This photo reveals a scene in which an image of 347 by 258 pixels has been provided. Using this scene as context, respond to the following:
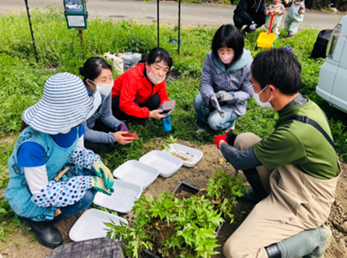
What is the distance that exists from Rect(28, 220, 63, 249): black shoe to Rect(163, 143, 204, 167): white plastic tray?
4.74ft

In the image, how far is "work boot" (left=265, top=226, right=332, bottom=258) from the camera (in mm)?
1965

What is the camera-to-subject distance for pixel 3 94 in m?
4.04

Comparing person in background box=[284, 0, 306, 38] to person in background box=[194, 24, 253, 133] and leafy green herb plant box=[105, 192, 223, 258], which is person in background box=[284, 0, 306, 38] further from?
leafy green herb plant box=[105, 192, 223, 258]

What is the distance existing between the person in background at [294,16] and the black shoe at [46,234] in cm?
719

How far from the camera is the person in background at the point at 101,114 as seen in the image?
281 centimetres

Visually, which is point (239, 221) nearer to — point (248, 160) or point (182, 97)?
point (248, 160)

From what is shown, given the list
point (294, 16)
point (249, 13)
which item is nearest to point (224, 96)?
point (249, 13)

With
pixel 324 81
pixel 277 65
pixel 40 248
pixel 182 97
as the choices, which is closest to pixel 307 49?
pixel 324 81

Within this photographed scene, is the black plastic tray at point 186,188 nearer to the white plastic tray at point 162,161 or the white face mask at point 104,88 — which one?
the white plastic tray at point 162,161

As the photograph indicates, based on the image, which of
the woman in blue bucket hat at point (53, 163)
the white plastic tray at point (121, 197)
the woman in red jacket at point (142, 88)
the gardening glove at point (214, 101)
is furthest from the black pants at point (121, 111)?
the woman in blue bucket hat at point (53, 163)

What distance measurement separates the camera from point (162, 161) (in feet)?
10.4

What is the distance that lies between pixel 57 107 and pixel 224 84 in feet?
7.03

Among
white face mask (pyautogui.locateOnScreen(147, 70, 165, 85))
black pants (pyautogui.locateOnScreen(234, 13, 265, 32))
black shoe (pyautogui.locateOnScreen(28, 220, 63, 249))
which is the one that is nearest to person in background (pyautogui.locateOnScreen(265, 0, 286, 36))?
black pants (pyautogui.locateOnScreen(234, 13, 265, 32))

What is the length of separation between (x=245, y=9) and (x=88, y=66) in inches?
213
